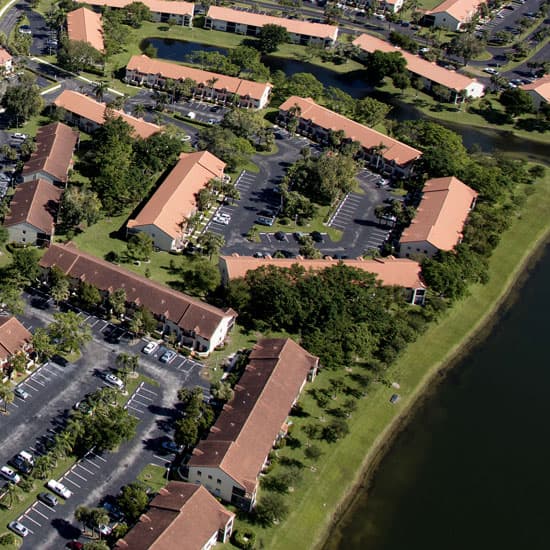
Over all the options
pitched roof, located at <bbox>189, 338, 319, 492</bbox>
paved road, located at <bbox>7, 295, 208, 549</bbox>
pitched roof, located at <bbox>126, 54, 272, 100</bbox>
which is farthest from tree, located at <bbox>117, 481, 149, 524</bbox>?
pitched roof, located at <bbox>126, 54, 272, 100</bbox>

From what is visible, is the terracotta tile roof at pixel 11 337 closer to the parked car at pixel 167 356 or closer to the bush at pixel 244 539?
the parked car at pixel 167 356

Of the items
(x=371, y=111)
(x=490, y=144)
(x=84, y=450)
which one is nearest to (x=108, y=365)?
(x=84, y=450)

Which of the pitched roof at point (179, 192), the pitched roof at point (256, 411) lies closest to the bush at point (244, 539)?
the pitched roof at point (256, 411)

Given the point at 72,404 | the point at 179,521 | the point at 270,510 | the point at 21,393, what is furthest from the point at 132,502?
the point at 21,393

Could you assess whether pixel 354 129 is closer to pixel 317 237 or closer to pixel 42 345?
pixel 317 237

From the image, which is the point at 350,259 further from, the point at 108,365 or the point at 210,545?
the point at 210,545

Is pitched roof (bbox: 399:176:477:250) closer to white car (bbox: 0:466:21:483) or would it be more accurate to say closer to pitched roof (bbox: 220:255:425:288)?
pitched roof (bbox: 220:255:425:288)

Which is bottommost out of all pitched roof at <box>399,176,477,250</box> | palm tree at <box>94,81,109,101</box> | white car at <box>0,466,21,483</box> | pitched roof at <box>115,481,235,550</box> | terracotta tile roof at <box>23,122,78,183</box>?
white car at <box>0,466,21,483</box>
